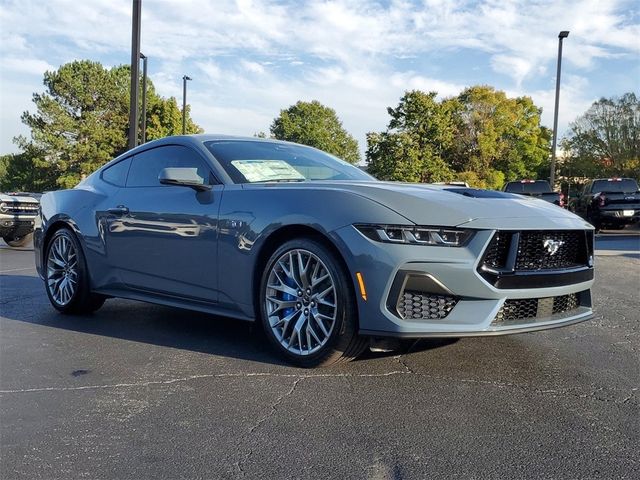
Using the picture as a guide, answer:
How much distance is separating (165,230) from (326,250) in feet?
4.76

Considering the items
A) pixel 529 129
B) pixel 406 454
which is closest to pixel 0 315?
pixel 406 454

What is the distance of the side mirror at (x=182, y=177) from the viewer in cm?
421

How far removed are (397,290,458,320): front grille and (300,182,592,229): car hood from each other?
1.31 feet

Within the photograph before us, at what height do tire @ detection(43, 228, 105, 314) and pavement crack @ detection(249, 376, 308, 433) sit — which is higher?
tire @ detection(43, 228, 105, 314)

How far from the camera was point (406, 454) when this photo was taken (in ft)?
8.48

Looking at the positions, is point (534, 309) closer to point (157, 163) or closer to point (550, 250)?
point (550, 250)

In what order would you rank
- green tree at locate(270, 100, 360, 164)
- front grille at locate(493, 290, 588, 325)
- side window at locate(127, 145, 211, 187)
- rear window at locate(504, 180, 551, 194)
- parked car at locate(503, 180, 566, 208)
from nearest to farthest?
front grille at locate(493, 290, 588, 325), side window at locate(127, 145, 211, 187), parked car at locate(503, 180, 566, 208), rear window at locate(504, 180, 551, 194), green tree at locate(270, 100, 360, 164)

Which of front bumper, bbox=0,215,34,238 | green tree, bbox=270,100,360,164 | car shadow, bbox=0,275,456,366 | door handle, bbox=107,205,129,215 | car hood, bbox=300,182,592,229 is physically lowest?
car shadow, bbox=0,275,456,366

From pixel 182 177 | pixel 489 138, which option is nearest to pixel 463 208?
pixel 182 177

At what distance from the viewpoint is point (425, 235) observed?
339 centimetres

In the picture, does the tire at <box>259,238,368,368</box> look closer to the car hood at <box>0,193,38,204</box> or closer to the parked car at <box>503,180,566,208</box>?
the car hood at <box>0,193,38,204</box>

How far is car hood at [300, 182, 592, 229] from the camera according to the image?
342 cm

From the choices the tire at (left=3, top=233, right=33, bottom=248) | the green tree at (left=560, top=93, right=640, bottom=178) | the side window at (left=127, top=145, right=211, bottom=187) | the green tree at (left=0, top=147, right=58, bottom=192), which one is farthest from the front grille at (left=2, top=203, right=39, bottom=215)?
the green tree at (left=560, top=93, right=640, bottom=178)

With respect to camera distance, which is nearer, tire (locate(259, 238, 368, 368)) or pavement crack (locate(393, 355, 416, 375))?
tire (locate(259, 238, 368, 368))
